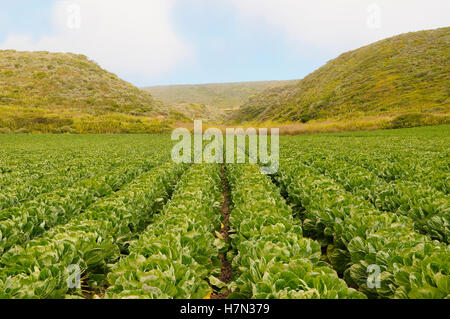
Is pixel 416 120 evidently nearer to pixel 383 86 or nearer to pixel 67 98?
pixel 383 86

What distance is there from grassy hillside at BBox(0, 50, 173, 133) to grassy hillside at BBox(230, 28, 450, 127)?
39.8 meters

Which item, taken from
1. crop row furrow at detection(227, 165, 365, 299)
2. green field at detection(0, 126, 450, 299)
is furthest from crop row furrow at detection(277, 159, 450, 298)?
crop row furrow at detection(227, 165, 365, 299)

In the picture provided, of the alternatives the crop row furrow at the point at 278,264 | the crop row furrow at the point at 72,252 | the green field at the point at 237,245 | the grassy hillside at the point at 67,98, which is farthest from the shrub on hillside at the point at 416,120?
the crop row furrow at the point at 72,252

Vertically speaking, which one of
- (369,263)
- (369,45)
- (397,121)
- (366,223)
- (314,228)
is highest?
(369,45)

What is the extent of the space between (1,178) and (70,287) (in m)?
9.61

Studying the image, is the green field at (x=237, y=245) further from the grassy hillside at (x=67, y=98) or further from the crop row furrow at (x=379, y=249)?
the grassy hillside at (x=67, y=98)

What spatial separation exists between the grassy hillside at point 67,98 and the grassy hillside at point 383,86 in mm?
39817

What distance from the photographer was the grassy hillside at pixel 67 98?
1898 inches

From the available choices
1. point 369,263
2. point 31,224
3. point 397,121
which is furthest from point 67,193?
point 397,121

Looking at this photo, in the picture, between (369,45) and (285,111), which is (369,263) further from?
(369,45)

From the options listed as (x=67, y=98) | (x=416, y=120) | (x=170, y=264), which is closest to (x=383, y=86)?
(x=416, y=120)

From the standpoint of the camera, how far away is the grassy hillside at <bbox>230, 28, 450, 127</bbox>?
157 ft

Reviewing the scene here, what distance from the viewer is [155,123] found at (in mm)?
54562

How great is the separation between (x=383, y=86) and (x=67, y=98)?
75826 millimetres
